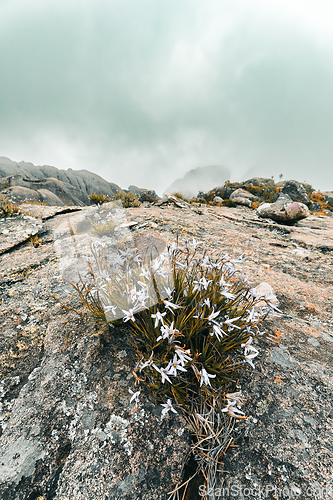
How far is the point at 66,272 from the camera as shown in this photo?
10.7ft

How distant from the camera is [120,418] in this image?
159 centimetres

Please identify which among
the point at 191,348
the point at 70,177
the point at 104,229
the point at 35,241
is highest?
the point at 70,177

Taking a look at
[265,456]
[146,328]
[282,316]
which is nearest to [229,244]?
[282,316]

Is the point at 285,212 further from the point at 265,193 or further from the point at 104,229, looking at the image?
the point at 265,193

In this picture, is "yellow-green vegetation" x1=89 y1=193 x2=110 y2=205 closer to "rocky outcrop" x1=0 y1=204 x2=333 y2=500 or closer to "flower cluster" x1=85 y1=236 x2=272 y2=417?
"rocky outcrop" x1=0 y1=204 x2=333 y2=500

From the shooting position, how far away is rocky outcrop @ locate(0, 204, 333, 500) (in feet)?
4.41

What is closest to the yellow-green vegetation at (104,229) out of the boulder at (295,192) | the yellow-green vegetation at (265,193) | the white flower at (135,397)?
the white flower at (135,397)

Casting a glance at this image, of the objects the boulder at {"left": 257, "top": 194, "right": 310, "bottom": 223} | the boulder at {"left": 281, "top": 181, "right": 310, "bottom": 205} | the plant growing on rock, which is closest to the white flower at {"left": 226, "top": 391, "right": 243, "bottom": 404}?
the plant growing on rock

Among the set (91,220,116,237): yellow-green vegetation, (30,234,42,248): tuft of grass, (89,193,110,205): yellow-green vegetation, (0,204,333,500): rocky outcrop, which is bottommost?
(0,204,333,500): rocky outcrop

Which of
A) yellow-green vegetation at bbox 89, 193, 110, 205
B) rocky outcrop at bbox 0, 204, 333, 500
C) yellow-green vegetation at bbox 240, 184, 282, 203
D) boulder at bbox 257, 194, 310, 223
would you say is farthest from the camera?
yellow-green vegetation at bbox 240, 184, 282, 203

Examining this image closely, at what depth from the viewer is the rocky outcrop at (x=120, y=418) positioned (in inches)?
52.9

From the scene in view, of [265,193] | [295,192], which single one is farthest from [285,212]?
[295,192]

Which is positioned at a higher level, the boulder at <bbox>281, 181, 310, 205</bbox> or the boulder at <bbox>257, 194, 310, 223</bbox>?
the boulder at <bbox>281, 181, 310, 205</bbox>

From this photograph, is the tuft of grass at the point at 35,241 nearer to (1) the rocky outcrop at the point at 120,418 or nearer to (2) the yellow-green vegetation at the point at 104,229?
(2) the yellow-green vegetation at the point at 104,229
